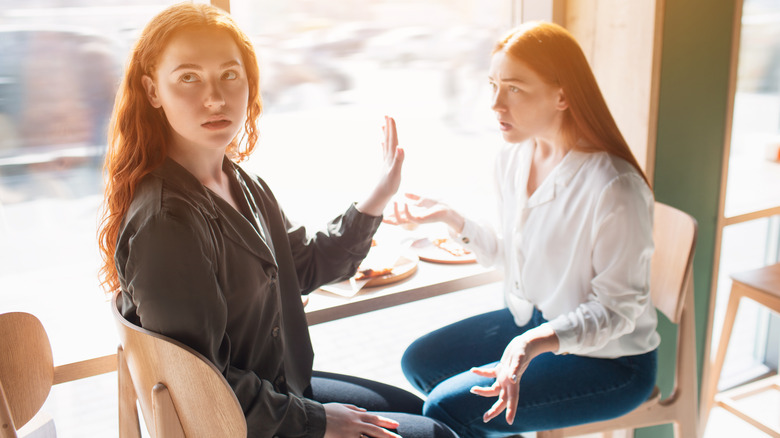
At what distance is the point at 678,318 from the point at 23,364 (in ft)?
4.46

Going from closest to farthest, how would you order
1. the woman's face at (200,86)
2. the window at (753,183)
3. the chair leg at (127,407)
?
the woman's face at (200,86), the chair leg at (127,407), the window at (753,183)

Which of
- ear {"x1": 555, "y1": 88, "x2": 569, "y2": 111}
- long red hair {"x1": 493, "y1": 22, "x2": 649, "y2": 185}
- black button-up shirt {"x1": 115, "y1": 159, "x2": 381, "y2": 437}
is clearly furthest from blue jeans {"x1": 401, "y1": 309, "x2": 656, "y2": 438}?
ear {"x1": 555, "y1": 88, "x2": 569, "y2": 111}

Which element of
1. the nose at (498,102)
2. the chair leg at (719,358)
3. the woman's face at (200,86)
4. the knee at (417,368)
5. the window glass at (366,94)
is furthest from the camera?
the chair leg at (719,358)

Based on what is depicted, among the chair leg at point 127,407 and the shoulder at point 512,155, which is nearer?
the chair leg at point 127,407

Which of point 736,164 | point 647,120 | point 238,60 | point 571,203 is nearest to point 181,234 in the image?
point 238,60

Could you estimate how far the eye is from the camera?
995mm

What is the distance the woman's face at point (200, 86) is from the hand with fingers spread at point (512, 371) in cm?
65

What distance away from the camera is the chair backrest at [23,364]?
1064mm

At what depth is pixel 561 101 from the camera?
1.34 metres

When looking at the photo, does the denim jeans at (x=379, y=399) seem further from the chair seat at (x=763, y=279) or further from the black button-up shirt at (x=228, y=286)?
the chair seat at (x=763, y=279)

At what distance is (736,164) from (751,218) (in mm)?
253

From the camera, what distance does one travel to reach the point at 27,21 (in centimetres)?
135

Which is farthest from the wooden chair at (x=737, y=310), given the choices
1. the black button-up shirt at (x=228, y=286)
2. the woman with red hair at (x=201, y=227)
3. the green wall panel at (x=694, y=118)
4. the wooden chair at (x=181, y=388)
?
the wooden chair at (x=181, y=388)

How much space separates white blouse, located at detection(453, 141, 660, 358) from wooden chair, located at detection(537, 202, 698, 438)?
9cm
